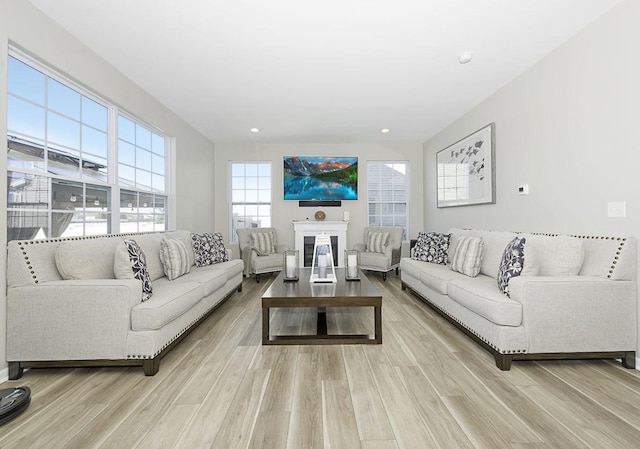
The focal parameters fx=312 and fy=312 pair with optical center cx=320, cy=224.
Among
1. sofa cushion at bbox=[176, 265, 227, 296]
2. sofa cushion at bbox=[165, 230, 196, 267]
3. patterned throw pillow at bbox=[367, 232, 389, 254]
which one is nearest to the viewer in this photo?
sofa cushion at bbox=[176, 265, 227, 296]

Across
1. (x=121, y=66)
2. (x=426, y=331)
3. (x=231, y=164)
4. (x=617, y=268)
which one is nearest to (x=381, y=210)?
(x=231, y=164)

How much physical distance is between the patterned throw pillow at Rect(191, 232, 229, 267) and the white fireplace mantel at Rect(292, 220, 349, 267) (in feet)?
6.23

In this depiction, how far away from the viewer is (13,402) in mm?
1628

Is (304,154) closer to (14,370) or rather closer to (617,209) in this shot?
(617,209)

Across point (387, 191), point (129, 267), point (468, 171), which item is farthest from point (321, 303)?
point (387, 191)

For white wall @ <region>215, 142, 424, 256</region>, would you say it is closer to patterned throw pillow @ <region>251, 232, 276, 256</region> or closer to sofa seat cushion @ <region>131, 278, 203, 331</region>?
patterned throw pillow @ <region>251, 232, 276, 256</region>

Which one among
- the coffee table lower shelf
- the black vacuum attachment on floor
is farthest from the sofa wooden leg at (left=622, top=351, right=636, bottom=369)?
the black vacuum attachment on floor

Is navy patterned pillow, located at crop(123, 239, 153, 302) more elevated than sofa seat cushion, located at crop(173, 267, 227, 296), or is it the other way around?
navy patterned pillow, located at crop(123, 239, 153, 302)

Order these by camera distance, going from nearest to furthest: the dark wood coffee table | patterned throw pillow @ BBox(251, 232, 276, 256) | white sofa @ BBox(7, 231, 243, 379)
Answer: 1. white sofa @ BBox(7, 231, 243, 379)
2. the dark wood coffee table
3. patterned throw pillow @ BBox(251, 232, 276, 256)

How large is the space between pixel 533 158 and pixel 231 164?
16.5ft

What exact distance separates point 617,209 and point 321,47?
2.64 m

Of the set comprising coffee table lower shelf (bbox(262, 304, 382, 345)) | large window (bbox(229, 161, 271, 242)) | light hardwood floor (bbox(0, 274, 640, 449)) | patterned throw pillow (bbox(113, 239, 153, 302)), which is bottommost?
light hardwood floor (bbox(0, 274, 640, 449))

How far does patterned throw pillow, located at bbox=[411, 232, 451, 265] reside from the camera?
4012mm

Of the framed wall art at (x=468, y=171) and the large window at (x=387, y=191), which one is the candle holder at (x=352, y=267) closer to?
the framed wall art at (x=468, y=171)
